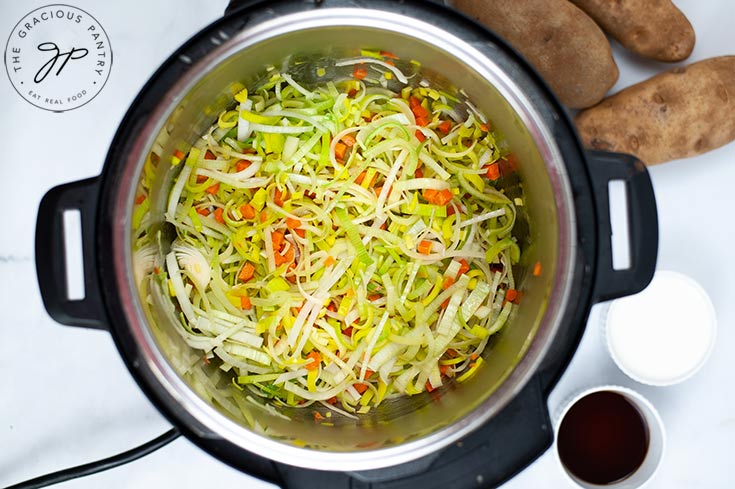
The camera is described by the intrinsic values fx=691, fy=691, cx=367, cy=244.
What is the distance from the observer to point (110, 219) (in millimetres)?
740

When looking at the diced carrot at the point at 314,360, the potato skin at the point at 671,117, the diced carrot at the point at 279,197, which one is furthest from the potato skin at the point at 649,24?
the diced carrot at the point at 314,360

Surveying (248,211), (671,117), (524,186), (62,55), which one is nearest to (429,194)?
(524,186)

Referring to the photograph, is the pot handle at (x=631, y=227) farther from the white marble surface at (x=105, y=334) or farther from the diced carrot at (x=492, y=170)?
the white marble surface at (x=105, y=334)

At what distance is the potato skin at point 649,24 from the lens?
1.01 m

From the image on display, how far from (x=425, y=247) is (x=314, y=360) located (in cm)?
21

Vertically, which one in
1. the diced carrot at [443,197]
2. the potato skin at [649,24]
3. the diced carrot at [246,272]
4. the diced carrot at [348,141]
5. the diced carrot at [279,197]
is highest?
the potato skin at [649,24]

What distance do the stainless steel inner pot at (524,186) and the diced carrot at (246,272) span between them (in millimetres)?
105

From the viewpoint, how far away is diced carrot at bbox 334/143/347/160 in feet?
2.96

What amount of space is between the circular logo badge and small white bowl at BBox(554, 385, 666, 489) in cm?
87

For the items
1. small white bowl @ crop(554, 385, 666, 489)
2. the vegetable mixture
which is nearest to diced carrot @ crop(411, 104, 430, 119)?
the vegetable mixture

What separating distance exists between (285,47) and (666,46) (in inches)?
23.0

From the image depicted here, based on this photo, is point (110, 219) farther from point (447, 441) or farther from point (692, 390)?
point (692, 390)

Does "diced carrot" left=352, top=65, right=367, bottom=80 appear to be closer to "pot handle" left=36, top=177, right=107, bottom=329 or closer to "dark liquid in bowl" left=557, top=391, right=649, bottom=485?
"pot handle" left=36, top=177, right=107, bottom=329

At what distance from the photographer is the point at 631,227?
0.78 meters
